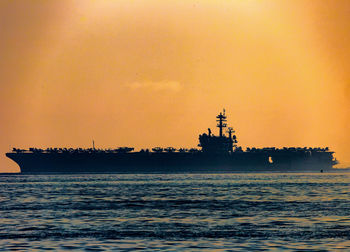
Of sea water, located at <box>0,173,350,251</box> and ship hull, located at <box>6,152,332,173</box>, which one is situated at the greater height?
ship hull, located at <box>6,152,332,173</box>

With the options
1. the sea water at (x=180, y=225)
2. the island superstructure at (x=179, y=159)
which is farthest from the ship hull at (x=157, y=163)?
the sea water at (x=180, y=225)

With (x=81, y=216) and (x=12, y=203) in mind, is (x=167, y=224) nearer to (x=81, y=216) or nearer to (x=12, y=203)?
(x=81, y=216)

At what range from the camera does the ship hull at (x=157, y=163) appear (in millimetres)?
141250

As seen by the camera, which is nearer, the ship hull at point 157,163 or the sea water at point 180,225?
the sea water at point 180,225

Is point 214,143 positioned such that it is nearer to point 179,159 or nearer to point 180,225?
point 179,159

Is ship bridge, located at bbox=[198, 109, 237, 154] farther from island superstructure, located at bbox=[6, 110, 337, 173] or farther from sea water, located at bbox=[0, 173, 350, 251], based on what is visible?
sea water, located at bbox=[0, 173, 350, 251]

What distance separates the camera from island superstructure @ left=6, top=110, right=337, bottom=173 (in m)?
141

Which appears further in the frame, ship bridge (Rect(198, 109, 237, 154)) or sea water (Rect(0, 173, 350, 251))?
ship bridge (Rect(198, 109, 237, 154))

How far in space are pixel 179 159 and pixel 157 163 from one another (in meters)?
4.52

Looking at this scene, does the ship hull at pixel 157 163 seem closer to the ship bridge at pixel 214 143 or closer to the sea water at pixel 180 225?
the ship bridge at pixel 214 143

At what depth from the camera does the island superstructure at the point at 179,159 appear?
140875 millimetres

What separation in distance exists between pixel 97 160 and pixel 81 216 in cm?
10888

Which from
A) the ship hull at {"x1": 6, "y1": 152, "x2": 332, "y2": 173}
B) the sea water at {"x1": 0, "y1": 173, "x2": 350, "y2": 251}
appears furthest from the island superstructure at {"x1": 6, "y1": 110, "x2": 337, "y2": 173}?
the sea water at {"x1": 0, "y1": 173, "x2": 350, "y2": 251}

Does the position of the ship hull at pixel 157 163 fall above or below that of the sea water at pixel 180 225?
above
